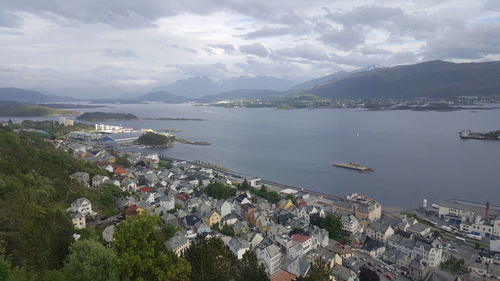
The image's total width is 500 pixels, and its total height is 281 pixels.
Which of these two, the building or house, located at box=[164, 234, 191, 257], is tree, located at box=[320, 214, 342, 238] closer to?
house, located at box=[164, 234, 191, 257]

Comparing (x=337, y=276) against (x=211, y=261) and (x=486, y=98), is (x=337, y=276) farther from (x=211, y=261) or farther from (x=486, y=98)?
(x=486, y=98)

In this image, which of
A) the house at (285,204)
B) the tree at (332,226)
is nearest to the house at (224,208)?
the house at (285,204)

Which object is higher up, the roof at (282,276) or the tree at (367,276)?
the tree at (367,276)

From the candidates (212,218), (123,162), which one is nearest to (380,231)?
(212,218)

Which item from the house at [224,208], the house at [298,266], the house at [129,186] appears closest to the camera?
the house at [298,266]

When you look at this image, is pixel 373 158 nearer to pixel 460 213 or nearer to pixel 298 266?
pixel 460 213

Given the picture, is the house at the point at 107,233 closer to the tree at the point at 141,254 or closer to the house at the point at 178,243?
the house at the point at 178,243

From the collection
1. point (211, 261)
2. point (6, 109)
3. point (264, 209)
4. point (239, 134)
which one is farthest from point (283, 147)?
point (6, 109)
